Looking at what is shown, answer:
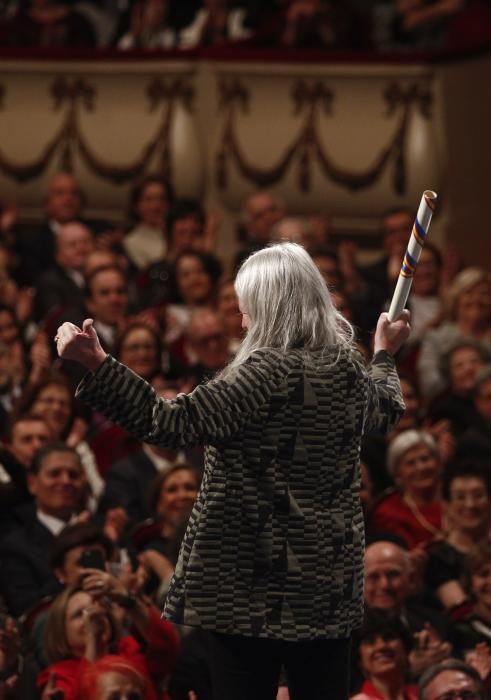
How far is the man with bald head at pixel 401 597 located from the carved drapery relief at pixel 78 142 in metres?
5.22

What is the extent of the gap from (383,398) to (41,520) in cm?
267

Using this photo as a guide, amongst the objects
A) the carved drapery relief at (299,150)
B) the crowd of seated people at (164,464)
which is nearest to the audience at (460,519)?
the crowd of seated people at (164,464)

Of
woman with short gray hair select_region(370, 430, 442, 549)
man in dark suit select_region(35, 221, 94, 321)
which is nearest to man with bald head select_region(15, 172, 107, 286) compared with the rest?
man in dark suit select_region(35, 221, 94, 321)

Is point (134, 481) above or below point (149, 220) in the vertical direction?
below

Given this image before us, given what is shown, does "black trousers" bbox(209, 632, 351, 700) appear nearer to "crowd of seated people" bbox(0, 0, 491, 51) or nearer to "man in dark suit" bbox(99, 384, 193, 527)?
"man in dark suit" bbox(99, 384, 193, 527)

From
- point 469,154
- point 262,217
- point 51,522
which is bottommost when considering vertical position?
point 51,522

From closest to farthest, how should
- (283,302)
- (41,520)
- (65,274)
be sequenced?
(283,302)
(41,520)
(65,274)

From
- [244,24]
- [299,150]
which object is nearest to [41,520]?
[299,150]

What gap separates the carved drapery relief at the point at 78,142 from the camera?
10.5 m

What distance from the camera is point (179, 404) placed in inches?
127

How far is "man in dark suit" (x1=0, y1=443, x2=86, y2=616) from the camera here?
5715 millimetres

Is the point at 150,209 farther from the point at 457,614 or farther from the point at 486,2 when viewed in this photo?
the point at 457,614

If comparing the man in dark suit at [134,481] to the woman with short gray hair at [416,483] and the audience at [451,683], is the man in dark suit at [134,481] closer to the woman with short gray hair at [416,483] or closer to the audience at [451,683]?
the woman with short gray hair at [416,483]

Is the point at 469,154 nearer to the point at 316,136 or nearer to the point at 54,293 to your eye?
the point at 316,136
